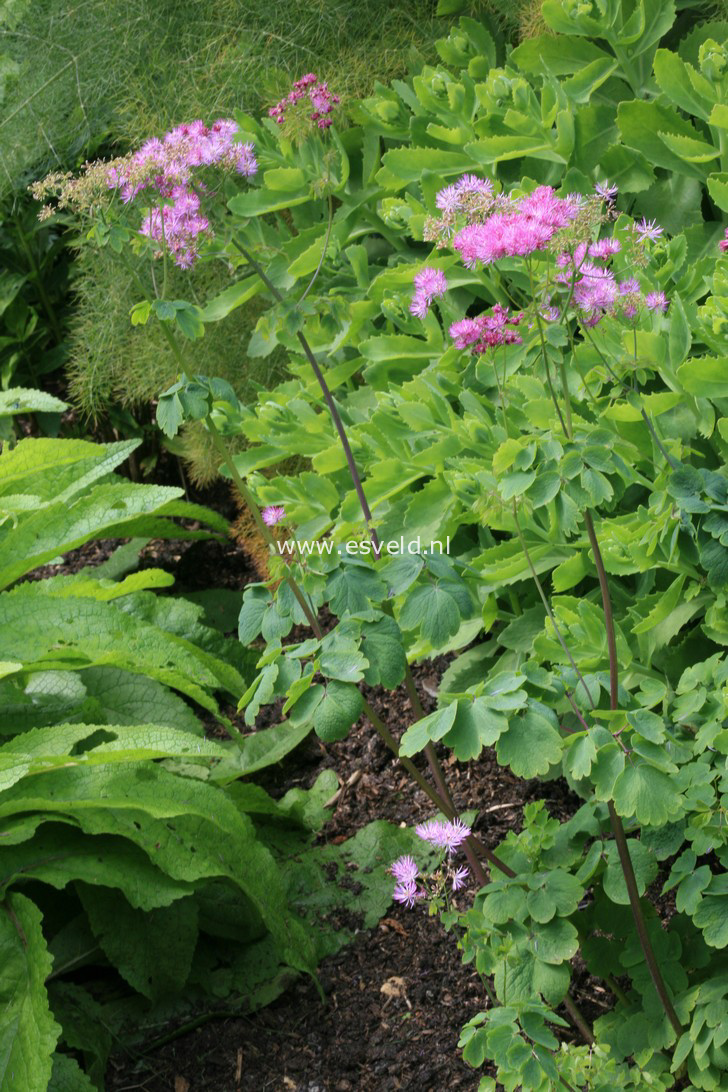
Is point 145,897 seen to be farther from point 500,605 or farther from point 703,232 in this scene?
point 703,232

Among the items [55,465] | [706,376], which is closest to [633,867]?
[706,376]

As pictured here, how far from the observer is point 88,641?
5.81ft

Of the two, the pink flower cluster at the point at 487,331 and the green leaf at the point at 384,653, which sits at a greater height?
the pink flower cluster at the point at 487,331

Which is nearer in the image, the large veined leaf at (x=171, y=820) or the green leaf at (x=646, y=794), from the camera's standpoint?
the green leaf at (x=646, y=794)

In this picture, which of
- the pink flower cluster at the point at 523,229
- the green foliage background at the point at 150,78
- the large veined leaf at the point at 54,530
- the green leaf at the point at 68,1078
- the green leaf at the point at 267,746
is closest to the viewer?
the pink flower cluster at the point at 523,229

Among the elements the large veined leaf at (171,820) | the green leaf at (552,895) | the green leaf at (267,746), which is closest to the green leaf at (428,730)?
the green leaf at (552,895)

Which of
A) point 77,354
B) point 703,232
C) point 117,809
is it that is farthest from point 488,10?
point 117,809

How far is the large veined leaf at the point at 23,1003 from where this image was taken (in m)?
1.40

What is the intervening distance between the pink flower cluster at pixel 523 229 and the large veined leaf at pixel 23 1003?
1.07 metres

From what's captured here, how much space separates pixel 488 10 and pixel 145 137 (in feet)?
2.95

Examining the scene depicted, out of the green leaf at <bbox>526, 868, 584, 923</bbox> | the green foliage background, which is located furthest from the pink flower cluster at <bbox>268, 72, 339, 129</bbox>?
the green leaf at <bbox>526, 868, 584, 923</bbox>

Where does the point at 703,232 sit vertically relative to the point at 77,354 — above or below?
above

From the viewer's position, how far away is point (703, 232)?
6.34 feet

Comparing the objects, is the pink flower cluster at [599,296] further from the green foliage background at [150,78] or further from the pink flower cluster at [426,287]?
the green foliage background at [150,78]
